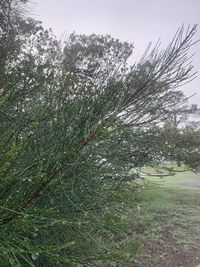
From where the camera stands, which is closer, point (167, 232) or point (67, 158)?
point (67, 158)

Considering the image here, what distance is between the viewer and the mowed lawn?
9180mm

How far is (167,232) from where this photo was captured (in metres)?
11.2

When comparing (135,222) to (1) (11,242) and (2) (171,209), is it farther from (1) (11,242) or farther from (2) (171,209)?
(1) (11,242)

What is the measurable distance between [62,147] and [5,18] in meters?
6.73

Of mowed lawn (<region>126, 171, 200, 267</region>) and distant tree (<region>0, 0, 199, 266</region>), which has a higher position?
distant tree (<region>0, 0, 199, 266</region>)

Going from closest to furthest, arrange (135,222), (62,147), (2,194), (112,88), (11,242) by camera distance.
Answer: (11,242), (2,194), (62,147), (112,88), (135,222)

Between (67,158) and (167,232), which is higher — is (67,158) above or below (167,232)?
above

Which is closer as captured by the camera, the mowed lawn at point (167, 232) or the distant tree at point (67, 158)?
the distant tree at point (67, 158)

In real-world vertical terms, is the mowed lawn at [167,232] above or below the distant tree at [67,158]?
below

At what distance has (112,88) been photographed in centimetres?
316

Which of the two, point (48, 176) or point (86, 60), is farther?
point (86, 60)

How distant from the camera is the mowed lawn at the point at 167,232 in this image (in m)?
9.18

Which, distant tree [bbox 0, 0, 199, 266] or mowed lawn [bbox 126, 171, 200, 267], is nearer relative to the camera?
distant tree [bbox 0, 0, 199, 266]

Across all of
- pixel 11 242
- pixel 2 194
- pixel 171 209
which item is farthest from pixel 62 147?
pixel 171 209
